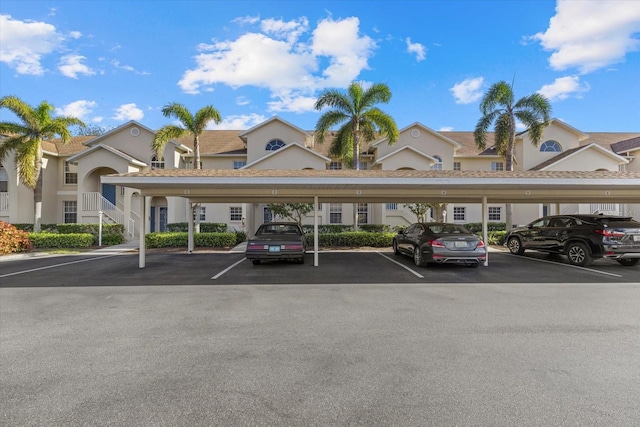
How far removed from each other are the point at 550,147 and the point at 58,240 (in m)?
30.5

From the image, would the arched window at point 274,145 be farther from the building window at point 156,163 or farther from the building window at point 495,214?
the building window at point 495,214

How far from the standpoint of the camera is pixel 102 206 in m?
21.8

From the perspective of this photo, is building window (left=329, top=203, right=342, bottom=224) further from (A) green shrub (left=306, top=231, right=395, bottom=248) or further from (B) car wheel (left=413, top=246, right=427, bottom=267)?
(B) car wheel (left=413, top=246, right=427, bottom=267)

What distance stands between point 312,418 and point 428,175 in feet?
29.1

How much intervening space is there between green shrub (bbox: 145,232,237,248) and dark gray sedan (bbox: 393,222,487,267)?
34.2ft

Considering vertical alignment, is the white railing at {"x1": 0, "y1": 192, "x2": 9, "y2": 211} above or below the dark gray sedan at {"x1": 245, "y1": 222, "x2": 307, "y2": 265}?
above

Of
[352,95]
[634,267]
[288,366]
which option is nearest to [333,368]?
[288,366]

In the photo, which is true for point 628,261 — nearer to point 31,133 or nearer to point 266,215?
point 266,215

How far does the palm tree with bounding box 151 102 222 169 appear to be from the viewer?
19812 mm

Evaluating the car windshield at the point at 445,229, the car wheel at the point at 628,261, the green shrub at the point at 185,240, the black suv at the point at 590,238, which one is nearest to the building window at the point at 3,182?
the green shrub at the point at 185,240

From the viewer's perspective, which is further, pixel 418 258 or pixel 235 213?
pixel 235 213

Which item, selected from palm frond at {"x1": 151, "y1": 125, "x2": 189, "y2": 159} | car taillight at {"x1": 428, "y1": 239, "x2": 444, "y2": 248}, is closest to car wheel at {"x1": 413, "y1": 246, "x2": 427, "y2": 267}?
car taillight at {"x1": 428, "y1": 239, "x2": 444, "y2": 248}

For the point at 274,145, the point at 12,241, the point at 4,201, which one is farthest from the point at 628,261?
the point at 4,201

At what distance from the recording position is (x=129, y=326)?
212 inches
